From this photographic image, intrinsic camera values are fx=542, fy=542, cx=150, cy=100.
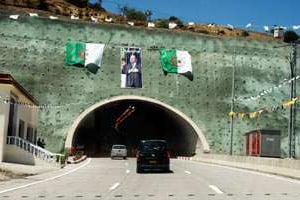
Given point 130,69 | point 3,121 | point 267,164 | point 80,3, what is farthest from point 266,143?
point 80,3

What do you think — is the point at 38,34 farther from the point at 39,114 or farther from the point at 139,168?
the point at 139,168

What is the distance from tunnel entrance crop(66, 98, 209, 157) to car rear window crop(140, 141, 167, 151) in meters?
38.7

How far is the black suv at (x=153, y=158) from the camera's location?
28.5 meters

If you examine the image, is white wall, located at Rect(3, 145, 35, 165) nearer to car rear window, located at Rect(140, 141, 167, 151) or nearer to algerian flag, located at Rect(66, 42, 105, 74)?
car rear window, located at Rect(140, 141, 167, 151)

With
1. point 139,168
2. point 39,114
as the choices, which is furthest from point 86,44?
point 139,168

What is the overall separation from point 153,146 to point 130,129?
176 feet

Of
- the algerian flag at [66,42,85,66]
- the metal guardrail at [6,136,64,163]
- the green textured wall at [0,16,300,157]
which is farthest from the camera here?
the algerian flag at [66,42,85,66]

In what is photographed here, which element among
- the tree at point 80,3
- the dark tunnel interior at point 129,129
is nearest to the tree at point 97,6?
the tree at point 80,3

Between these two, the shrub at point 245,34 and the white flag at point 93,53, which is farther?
the shrub at point 245,34

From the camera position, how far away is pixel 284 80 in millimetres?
70000

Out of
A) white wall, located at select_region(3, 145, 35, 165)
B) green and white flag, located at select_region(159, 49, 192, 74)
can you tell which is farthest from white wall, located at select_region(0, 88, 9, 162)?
green and white flag, located at select_region(159, 49, 192, 74)

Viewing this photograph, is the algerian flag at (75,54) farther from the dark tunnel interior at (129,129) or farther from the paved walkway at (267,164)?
the paved walkway at (267,164)

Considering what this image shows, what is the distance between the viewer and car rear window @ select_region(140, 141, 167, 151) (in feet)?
94.7

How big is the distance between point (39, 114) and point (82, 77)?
6.88 metres
